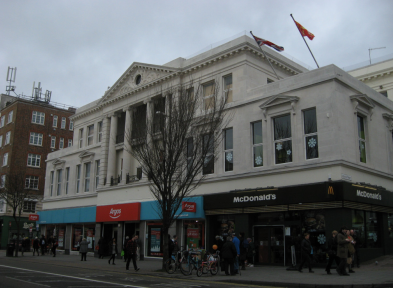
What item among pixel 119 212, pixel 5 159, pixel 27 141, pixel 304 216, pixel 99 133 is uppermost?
pixel 27 141

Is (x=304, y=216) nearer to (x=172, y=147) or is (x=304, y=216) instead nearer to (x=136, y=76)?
(x=172, y=147)

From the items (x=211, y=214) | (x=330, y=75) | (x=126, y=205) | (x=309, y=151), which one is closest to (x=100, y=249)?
(x=126, y=205)

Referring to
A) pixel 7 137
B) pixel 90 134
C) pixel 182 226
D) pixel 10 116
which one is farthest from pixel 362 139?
pixel 10 116

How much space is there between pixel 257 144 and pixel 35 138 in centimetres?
4194

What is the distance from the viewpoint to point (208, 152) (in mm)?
21141

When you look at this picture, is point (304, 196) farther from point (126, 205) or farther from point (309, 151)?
point (126, 205)

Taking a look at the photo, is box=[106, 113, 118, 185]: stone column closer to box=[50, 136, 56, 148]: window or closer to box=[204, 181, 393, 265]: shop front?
box=[204, 181, 393, 265]: shop front

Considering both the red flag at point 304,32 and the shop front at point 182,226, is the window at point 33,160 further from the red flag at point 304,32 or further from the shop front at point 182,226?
the red flag at point 304,32

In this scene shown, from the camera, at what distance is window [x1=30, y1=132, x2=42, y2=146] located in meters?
54.9

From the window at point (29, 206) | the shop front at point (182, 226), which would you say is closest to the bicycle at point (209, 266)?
the shop front at point (182, 226)

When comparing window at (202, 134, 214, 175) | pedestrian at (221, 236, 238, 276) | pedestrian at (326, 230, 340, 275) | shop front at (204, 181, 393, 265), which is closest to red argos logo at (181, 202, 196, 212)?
shop front at (204, 181, 393, 265)

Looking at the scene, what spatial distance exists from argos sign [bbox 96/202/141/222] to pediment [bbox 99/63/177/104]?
9389 mm

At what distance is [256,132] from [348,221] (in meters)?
7.37

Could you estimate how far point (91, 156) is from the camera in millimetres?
36656
